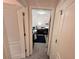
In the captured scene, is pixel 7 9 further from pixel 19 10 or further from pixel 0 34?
pixel 0 34

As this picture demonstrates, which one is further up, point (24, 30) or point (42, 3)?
point (42, 3)

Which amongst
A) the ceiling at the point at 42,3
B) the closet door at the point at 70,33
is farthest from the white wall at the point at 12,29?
the closet door at the point at 70,33

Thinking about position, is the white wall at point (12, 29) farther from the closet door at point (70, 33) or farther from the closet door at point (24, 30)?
the closet door at point (70, 33)

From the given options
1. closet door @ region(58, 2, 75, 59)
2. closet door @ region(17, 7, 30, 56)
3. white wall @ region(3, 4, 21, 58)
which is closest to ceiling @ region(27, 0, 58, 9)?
closet door @ region(17, 7, 30, 56)

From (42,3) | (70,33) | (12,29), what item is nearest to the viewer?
(70,33)

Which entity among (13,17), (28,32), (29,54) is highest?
(13,17)

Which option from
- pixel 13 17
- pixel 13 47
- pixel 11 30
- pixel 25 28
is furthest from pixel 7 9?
pixel 13 47

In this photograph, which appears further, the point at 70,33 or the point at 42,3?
the point at 42,3

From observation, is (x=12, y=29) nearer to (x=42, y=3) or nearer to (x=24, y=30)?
(x=24, y=30)

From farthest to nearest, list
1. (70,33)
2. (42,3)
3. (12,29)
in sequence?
(42,3) < (12,29) < (70,33)

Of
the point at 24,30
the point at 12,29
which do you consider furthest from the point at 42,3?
the point at 12,29

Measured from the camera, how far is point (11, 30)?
4887 mm

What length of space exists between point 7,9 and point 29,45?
1921 mm

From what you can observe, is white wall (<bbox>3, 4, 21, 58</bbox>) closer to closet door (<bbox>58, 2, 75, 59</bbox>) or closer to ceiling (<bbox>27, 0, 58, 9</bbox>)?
ceiling (<bbox>27, 0, 58, 9</bbox>)
